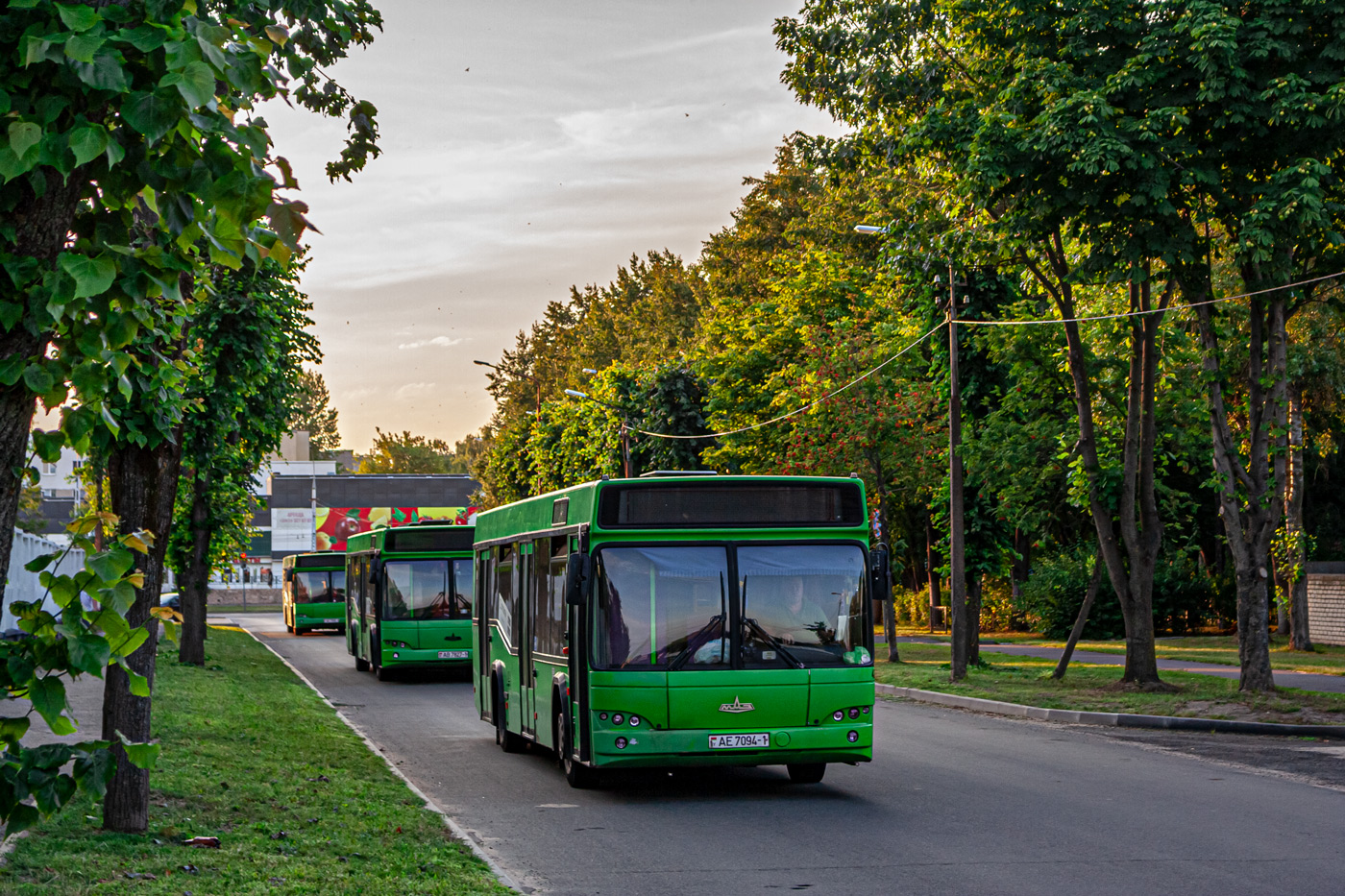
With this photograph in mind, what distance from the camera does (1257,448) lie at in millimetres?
21328

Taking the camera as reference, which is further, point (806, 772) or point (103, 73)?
point (806, 772)

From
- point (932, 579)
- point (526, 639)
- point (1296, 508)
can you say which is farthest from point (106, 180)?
point (932, 579)

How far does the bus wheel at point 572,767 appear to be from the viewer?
523 inches

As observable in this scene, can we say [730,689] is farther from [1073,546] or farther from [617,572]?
[1073,546]

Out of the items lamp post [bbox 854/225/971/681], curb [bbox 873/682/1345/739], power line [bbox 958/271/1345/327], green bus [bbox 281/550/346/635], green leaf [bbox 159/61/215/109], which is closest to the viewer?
green leaf [bbox 159/61/215/109]

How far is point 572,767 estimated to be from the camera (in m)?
13.4

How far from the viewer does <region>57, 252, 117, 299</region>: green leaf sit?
362 centimetres

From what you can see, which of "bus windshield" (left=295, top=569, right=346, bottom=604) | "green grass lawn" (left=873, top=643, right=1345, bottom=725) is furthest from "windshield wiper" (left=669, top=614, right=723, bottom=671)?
"bus windshield" (left=295, top=569, right=346, bottom=604)

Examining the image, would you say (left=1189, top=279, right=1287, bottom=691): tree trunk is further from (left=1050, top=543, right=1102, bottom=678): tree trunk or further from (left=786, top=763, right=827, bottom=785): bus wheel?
(left=786, top=763, right=827, bottom=785): bus wheel

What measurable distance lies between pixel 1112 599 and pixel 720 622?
36903mm

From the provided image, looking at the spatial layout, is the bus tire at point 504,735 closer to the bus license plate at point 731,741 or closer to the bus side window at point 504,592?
the bus side window at point 504,592

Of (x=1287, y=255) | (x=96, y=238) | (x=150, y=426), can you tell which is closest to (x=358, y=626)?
(x=1287, y=255)

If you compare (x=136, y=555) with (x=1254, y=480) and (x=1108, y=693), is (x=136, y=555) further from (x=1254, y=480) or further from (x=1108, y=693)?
(x=1108, y=693)

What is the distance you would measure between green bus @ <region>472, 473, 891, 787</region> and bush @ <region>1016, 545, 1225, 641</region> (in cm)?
3463
